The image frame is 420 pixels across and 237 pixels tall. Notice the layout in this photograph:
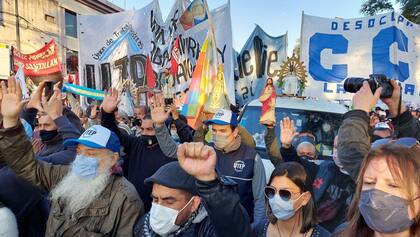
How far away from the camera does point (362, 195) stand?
1540 mm

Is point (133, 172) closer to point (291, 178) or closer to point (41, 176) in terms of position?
point (41, 176)

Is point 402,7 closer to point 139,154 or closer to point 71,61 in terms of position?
point 71,61

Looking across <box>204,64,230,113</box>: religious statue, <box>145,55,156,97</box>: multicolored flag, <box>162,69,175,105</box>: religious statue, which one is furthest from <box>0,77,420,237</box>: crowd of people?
<box>145,55,156,97</box>: multicolored flag

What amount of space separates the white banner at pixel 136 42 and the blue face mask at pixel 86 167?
3838 millimetres

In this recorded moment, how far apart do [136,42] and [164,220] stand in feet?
18.3

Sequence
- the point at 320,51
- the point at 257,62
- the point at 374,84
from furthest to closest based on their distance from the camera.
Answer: the point at 257,62 < the point at 320,51 < the point at 374,84

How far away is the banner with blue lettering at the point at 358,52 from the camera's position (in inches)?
244

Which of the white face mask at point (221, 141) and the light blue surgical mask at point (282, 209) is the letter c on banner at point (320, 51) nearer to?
the white face mask at point (221, 141)

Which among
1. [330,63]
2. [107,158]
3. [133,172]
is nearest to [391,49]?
[330,63]

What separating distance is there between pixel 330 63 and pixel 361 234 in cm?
538

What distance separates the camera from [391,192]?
57.5 inches

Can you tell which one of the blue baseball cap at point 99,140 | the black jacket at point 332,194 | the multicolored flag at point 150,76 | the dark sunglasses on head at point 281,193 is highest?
the multicolored flag at point 150,76

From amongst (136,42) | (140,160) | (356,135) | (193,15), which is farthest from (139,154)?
(136,42)

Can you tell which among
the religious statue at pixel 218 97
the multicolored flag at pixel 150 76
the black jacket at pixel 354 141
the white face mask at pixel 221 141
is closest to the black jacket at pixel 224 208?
the black jacket at pixel 354 141
